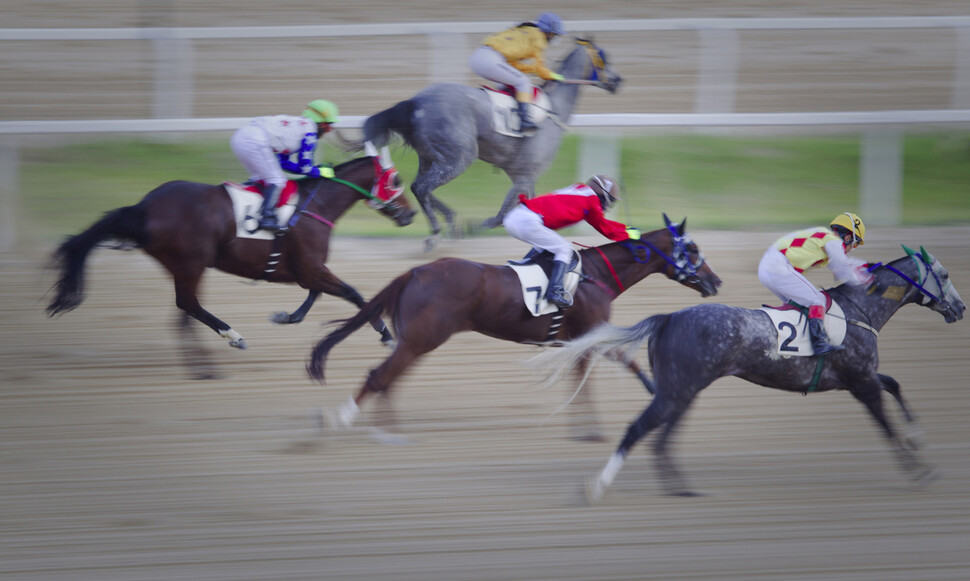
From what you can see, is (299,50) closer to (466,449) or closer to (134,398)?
(134,398)

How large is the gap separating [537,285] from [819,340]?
1.54 metres

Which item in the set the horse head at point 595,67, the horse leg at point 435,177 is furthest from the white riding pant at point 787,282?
the horse head at point 595,67

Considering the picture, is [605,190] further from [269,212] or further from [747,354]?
[269,212]

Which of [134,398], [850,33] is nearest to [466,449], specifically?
[134,398]

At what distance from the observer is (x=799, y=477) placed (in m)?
5.10

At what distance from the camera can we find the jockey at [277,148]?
670 cm

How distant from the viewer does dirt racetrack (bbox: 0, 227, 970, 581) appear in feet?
13.6

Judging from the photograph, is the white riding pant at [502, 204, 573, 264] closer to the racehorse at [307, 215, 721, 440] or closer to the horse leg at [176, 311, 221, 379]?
the racehorse at [307, 215, 721, 440]

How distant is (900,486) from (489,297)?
2.32 m

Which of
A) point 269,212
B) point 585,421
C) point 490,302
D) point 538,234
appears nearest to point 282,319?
point 269,212

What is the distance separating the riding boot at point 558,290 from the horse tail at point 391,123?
3426 mm

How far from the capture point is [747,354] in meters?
4.88

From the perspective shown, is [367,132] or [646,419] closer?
[646,419]

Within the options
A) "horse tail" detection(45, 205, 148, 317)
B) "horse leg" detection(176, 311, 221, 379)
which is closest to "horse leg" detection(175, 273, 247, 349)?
"horse leg" detection(176, 311, 221, 379)
